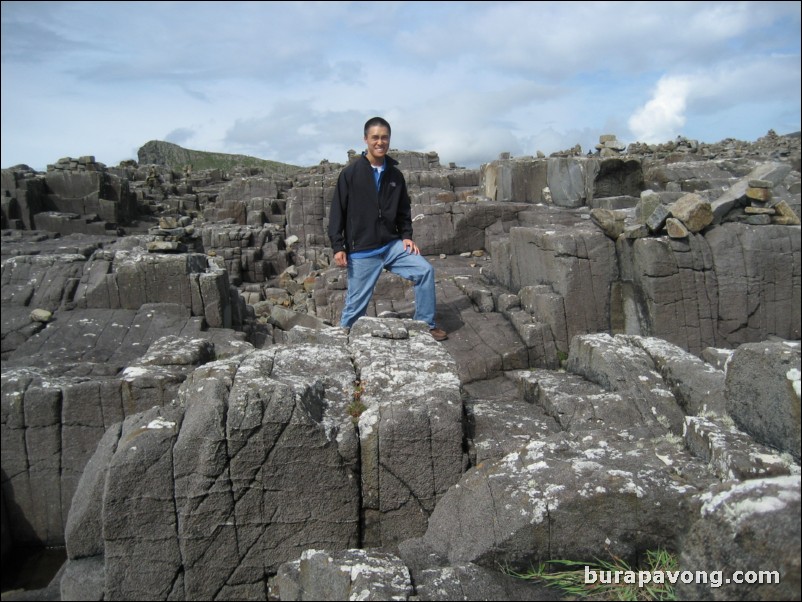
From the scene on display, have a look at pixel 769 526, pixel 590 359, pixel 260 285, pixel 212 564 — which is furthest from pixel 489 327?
pixel 260 285

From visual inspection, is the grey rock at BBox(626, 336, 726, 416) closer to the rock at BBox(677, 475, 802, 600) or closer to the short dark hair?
the rock at BBox(677, 475, 802, 600)

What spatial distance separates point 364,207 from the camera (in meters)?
6.97

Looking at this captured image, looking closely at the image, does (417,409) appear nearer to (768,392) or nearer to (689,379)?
(768,392)

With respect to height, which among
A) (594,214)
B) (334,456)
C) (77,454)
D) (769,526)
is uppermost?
(594,214)

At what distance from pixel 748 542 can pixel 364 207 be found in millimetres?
5341

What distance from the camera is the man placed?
22.8ft

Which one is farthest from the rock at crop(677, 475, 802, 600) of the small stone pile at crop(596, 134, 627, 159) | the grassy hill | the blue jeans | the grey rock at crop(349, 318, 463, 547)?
the grassy hill

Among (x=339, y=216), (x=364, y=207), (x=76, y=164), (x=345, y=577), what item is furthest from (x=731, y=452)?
(x=76, y=164)

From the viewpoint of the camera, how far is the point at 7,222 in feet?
83.8

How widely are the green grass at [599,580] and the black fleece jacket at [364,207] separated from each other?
4.46m

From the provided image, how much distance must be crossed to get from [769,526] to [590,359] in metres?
3.63

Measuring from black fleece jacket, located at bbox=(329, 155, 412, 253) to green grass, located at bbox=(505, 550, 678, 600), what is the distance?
4.46m

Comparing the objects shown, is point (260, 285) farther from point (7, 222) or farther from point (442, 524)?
point (442, 524)

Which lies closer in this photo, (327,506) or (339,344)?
(327,506)
